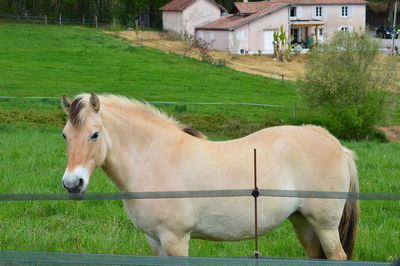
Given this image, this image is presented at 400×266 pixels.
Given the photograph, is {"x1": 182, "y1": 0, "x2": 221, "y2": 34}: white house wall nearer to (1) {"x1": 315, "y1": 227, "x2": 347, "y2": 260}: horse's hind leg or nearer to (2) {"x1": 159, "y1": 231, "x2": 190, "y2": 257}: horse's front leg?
(1) {"x1": 315, "y1": 227, "x2": 347, "y2": 260}: horse's hind leg

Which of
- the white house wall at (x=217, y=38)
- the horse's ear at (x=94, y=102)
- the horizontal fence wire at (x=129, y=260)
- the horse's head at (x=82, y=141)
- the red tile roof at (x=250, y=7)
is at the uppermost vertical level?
the red tile roof at (x=250, y=7)

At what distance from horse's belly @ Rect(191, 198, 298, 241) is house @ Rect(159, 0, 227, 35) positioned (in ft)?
176

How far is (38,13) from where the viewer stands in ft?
208

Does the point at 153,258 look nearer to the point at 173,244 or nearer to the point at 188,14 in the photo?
the point at 173,244

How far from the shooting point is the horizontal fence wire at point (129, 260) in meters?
4.74

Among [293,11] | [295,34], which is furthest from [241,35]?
[295,34]

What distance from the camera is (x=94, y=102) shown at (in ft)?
18.1

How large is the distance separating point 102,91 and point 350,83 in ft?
42.0

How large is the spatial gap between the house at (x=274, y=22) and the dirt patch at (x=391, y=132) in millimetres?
25533

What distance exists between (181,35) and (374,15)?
34.7 m

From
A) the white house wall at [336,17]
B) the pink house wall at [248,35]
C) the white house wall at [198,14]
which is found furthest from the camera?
the white house wall at [336,17]

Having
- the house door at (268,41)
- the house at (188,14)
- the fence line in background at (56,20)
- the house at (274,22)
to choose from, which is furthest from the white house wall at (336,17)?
the fence line in background at (56,20)

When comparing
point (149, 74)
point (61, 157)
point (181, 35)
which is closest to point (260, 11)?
point (181, 35)

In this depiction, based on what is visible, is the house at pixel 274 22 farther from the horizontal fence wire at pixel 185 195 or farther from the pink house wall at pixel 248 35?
the horizontal fence wire at pixel 185 195
